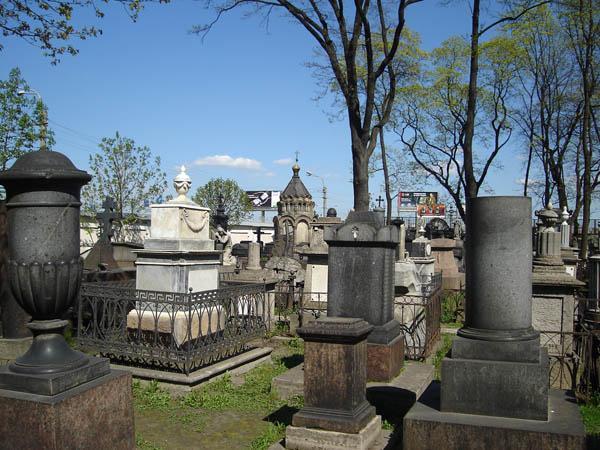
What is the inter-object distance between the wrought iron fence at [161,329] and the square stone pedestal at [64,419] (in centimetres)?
385

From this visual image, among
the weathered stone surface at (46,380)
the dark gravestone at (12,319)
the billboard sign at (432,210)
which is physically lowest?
the dark gravestone at (12,319)

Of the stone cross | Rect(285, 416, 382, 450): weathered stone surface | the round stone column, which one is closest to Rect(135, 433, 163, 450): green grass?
Rect(285, 416, 382, 450): weathered stone surface

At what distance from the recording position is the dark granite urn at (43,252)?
4145 millimetres

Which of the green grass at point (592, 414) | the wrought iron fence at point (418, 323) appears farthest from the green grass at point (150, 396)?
the green grass at point (592, 414)

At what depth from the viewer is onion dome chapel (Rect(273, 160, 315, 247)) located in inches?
1411

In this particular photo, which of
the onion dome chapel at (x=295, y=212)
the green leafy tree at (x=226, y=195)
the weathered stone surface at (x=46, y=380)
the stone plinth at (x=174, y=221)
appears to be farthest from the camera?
the green leafy tree at (x=226, y=195)

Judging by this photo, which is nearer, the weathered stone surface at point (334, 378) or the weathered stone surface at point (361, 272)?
the weathered stone surface at point (334, 378)

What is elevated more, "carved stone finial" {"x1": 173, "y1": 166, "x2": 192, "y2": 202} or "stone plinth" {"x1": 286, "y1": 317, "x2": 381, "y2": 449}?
"carved stone finial" {"x1": 173, "y1": 166, "x2": 192, "y2": 202}

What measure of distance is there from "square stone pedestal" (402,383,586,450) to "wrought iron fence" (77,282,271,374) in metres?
4.31

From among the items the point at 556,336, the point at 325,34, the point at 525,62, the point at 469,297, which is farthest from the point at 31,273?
the point at 525,62

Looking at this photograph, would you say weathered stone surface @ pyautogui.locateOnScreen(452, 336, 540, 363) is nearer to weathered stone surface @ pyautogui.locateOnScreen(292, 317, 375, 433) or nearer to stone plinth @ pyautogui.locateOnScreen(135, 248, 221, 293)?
weathered stone surface @ pyautogui.locateOnScreen(292, 317, 375, 433)

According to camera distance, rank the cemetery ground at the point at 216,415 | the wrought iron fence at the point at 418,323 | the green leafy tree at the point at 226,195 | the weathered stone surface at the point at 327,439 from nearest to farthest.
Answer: the weathered stone surface at the point at 327,439
the cemetery ground at the point at 216,415
the wrought iron fence at the point at 418,323
the green leafy tree at the point at 226,195

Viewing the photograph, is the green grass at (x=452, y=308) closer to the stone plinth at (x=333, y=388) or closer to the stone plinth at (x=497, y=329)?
the stone plinth at (x=333, y=388)

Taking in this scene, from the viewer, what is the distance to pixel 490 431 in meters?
4.47
